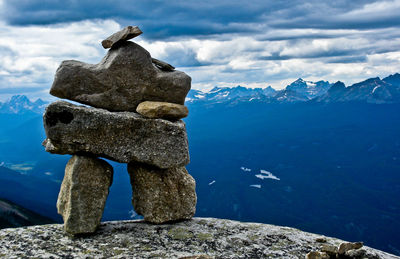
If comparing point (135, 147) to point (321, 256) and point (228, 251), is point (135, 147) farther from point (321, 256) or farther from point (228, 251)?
point (321, 256)

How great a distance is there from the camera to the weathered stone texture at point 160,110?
675 inches

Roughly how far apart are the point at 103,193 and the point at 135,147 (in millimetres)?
2831

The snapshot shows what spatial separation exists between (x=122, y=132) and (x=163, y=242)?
5.69 meters

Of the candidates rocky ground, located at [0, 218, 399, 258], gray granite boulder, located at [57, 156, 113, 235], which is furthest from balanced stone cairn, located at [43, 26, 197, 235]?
rocky ground, located at [0, 218, 399, 258]

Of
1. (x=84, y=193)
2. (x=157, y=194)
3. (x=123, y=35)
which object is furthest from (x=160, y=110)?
(x=84, y=193)

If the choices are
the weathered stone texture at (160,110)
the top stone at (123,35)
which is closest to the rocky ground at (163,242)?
the weathered stone texture at (160,110)

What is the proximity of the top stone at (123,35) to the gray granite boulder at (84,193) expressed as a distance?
6217 mm

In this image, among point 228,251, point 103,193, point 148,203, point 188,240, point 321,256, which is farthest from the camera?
point 148,203

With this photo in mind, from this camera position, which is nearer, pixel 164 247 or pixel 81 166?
pixel 164 247

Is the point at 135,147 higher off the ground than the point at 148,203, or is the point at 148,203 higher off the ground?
the point at 135,147

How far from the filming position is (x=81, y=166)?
16.7 meters

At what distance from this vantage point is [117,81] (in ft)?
59.2

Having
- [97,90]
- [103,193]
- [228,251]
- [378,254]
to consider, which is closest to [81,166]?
[103,193]

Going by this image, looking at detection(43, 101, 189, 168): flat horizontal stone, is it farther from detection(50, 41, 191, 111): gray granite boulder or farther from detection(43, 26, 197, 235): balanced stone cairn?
detection(50, 41, 191, 111): gray granite boulder
